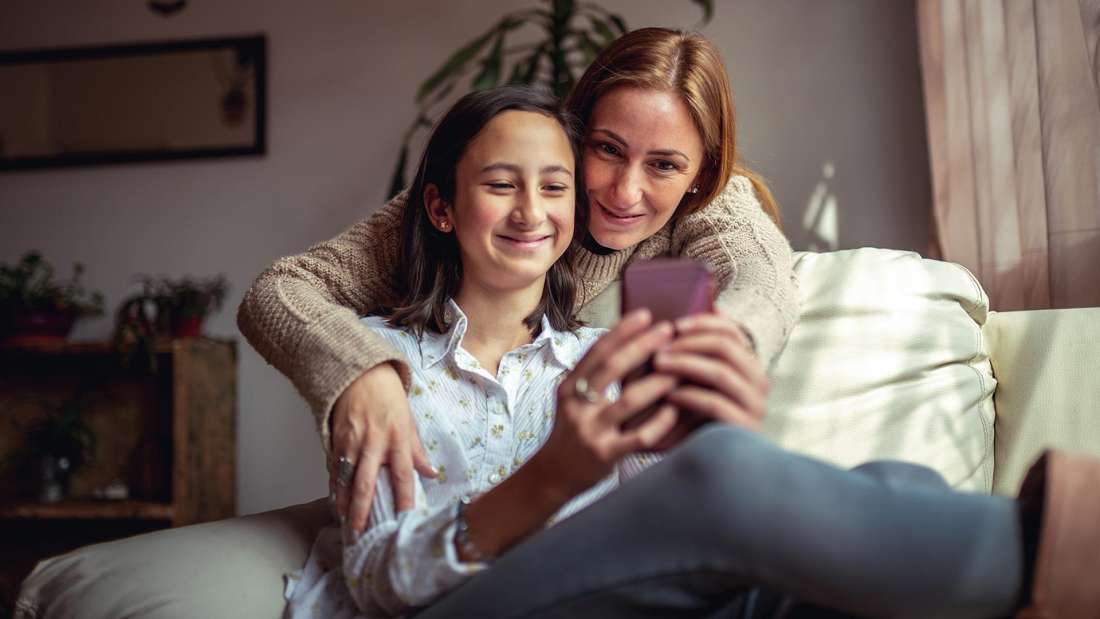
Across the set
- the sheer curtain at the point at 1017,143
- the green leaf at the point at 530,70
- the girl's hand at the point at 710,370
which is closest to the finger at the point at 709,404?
the girl's hand at the point at 710,370

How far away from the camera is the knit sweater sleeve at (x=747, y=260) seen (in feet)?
3.27

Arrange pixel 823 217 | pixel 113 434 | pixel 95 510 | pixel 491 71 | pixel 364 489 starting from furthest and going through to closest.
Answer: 1. pixel 113 434
2. pixel 95 510
3. pixel 823 217
4. pixel 491 71
5. pixel 364 489

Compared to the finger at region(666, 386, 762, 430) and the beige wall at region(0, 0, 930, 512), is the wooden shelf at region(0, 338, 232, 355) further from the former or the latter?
the finger at region(666, 386, 762, 430)

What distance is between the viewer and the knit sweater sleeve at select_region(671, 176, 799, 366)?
100cm

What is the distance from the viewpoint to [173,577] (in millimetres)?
976

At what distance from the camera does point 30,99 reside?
3.02 metres

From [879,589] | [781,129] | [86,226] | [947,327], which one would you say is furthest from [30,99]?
[879,589]

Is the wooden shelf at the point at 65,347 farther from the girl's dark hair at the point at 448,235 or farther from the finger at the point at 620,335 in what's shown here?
the finger at the point at 620,335

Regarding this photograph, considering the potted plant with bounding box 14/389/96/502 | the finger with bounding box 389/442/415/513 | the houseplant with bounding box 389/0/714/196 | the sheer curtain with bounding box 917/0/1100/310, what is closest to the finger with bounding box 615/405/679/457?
the finger with bounding box 389/442/415/513

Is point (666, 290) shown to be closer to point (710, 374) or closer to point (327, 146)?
point (710, 374)

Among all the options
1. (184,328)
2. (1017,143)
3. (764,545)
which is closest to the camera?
(764,545)

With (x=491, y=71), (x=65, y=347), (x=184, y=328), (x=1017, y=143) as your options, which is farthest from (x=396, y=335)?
(x=65, y=347)

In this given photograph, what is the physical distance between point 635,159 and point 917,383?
52 cm

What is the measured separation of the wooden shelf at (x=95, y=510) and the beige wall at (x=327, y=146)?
40cm
